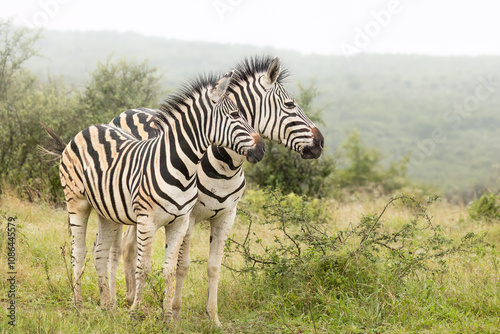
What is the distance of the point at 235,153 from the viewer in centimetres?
436

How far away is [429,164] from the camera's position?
45.4 metres

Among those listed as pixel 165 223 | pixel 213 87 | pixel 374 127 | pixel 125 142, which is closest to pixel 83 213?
pixel 125 142

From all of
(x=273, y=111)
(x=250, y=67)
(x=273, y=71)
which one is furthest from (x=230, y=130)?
(x=250, y=67)

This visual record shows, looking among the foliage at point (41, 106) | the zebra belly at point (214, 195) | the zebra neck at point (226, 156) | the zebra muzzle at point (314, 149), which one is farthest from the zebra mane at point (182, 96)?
the foliage at point (41, 106)

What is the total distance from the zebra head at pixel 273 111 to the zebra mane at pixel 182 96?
1.00 feet

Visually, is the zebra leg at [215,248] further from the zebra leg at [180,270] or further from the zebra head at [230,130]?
the zebra head at [230,130]

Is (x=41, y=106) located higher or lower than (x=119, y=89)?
lower

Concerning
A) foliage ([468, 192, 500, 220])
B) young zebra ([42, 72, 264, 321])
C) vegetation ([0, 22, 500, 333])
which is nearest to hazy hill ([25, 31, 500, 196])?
vegetation ([0, 22, 500, 333])

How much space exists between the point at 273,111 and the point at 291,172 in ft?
25.4

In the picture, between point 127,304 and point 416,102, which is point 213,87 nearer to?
point 127,304

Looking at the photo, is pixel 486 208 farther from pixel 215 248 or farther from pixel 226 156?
pixel 226 156

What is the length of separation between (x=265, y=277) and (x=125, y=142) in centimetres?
227

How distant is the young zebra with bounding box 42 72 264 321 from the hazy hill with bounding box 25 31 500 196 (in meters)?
24.1

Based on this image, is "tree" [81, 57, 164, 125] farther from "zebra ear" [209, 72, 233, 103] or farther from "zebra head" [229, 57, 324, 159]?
"zebra ear" [209, 72, 233, 103]
